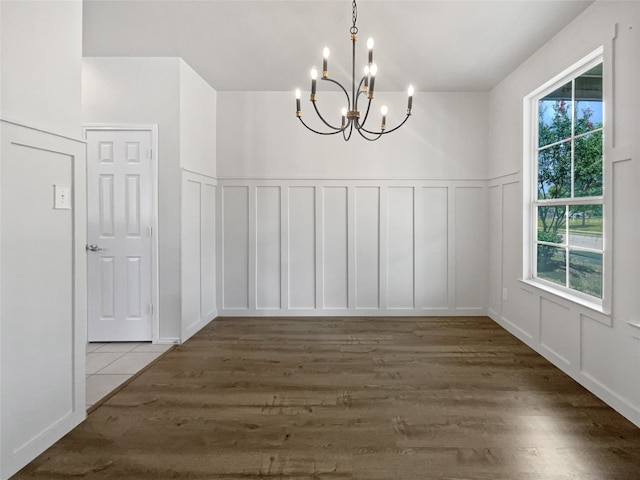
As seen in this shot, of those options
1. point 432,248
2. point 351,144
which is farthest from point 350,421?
point 351,144

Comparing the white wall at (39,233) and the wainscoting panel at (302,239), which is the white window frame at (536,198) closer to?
the wainscoting panel at (302,239)

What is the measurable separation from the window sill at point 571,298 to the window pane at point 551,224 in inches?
16.4

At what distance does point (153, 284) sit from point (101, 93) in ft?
6.23

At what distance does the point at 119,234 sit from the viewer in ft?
12.3

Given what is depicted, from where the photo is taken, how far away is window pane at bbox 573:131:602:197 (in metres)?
2.82

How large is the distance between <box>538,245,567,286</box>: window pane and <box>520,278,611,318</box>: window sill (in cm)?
9

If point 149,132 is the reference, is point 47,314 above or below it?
below

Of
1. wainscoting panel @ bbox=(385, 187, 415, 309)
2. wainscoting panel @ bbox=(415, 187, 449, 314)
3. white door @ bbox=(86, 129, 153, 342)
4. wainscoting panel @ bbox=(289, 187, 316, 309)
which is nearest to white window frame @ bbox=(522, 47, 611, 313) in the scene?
wainscoting panel @ bbox=(415, 187, 449, 314)

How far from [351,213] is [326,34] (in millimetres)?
2111

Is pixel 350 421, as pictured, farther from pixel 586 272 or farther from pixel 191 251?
pixel 191 251

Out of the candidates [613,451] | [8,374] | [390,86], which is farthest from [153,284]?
[613,451]

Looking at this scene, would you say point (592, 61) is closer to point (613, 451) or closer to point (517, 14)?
point (517, 14)

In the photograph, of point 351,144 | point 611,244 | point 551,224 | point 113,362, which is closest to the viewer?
point 611,244

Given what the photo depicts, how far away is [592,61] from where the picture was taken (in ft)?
9.39
